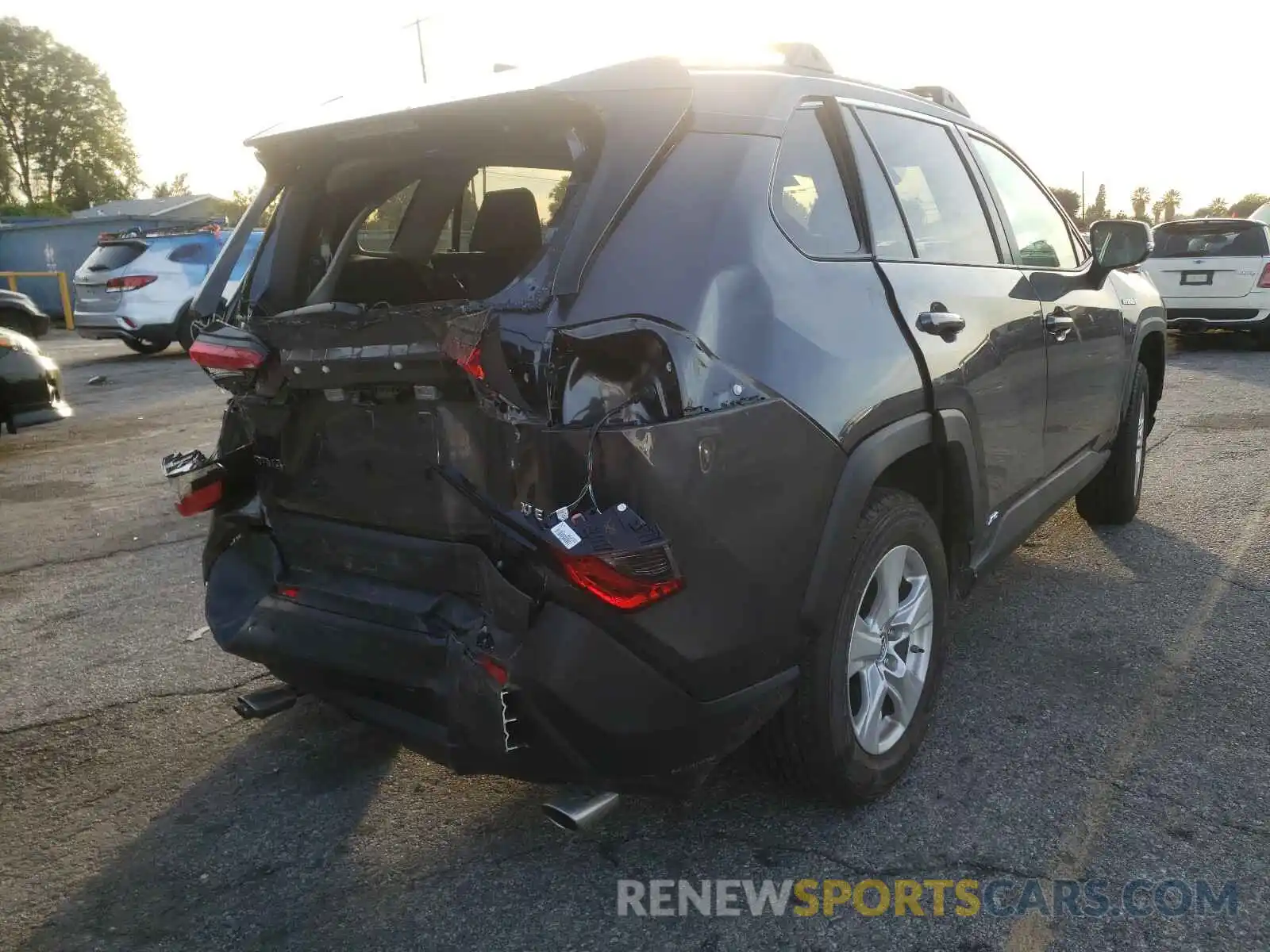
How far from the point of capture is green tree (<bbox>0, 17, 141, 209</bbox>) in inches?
2048

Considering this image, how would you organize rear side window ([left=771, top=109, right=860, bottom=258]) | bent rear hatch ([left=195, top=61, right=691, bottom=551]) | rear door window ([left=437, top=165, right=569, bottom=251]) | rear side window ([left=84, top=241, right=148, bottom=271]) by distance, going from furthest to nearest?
rear side window ([left=84, top=241, right=148, bottom=271]) < rear door window ([left=437, top=165, right=569, bottom=251]) < rear side window ([left=771, top=109, right=860, bottom=258]) < bent rear hatch ([left=195, top=61, right=691, bottom=551])

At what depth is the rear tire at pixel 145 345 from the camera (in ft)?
49.0

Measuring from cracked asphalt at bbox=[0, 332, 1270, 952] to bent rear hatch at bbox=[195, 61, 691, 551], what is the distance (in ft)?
2.80

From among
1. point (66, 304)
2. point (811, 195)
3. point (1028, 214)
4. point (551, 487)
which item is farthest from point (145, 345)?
point (551, 487)

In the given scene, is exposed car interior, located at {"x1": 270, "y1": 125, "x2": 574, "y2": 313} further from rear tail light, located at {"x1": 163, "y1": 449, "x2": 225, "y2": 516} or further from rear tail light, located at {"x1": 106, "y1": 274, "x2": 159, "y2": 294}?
rear tail light, located at {"x1": 106, "y1": 274, "x2": 159, "y2": 294}

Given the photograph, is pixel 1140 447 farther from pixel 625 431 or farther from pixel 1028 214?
pixel 625 431

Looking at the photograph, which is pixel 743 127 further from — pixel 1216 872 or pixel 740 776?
pixel 1216 872

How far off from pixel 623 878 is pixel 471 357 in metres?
1.32

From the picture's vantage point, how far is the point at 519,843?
2.64 meters

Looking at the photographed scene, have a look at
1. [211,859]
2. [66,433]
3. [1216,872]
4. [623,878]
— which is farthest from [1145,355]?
[66,433]

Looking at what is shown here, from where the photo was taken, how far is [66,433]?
914cm

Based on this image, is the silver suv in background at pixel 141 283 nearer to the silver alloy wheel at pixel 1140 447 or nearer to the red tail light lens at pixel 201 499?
the red tail light lens at pixel 201 499

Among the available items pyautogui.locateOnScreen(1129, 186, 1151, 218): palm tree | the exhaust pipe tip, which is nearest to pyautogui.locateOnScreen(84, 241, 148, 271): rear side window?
the exhaust pipe tip

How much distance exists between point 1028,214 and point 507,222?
2.03 metres
